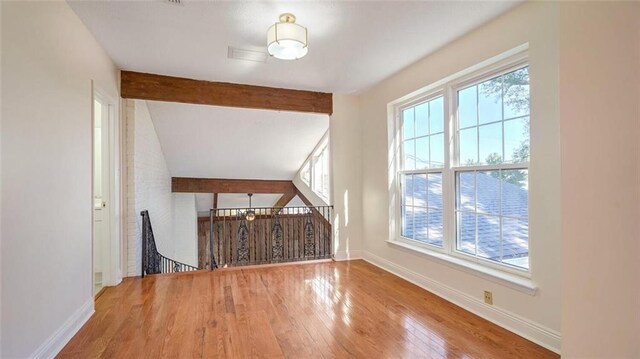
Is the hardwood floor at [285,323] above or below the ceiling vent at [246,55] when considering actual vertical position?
below

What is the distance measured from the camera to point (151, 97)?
3.57 meters

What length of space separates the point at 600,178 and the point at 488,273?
1.42m

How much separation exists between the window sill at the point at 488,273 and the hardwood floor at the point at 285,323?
0.35 metres

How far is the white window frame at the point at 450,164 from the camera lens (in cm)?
234

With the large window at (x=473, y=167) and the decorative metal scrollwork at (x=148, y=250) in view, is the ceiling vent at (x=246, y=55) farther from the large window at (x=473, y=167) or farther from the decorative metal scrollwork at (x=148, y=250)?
the decorative metal scrollwork at (x=148, y=250)

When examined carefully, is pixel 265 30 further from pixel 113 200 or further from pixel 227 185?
pixel 227 185

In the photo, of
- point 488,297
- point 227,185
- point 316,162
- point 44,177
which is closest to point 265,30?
point 44,177

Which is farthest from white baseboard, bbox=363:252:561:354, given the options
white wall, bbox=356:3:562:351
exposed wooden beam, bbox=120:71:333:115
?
exposed wooden beam, bbox=120:71:333:115

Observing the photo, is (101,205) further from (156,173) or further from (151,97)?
(156,173)

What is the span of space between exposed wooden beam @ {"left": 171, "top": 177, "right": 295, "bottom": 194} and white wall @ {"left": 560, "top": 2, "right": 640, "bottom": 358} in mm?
6693

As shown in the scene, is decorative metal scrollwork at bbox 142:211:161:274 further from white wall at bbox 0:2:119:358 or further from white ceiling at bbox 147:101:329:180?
white ceiling at bbox 147:101:329:180

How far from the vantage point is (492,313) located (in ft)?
7.74

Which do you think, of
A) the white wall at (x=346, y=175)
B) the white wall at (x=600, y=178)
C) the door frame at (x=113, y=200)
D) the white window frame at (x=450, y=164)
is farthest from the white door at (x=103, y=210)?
the white wall at (x=600, y=178)

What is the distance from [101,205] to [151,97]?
138cm
